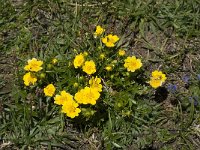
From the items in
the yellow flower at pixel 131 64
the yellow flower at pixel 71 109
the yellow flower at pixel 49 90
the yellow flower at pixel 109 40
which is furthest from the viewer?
the yellow flower at pixel 109 40

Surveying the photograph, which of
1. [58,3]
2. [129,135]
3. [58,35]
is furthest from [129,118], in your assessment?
[58,3]

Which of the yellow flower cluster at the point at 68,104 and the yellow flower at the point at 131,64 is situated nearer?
the yellow flower cluster at the point at 68,104

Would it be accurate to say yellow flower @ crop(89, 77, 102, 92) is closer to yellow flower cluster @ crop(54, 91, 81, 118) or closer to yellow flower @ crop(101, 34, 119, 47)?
yellow flower cluster @ crop(54, 91, 81, 118)

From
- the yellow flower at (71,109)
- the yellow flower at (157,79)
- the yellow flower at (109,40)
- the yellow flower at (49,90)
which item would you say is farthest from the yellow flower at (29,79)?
the yellow flower at (157,79)

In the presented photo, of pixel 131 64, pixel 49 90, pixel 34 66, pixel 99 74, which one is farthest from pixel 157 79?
pixel 34 66

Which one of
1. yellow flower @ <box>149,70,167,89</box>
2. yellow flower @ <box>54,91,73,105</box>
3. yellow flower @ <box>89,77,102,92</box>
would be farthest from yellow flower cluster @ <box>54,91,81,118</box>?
yellow flower @ <box>149,70,167,89</box>

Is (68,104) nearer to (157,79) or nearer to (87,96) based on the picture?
(87,96)

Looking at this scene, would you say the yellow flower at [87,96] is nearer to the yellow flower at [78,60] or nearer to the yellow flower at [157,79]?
the yellow flower at [78,60]
